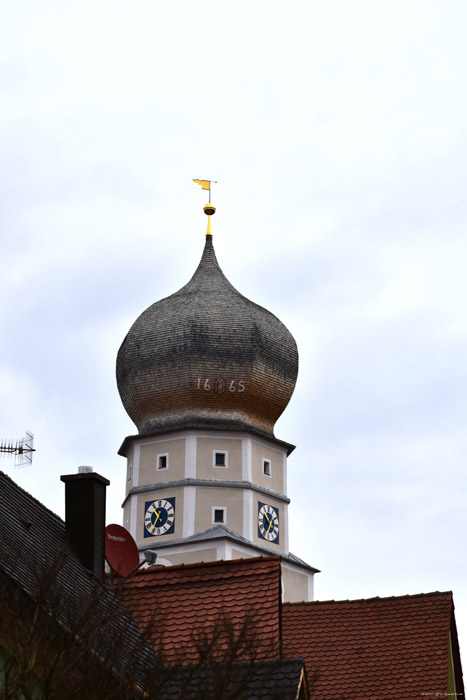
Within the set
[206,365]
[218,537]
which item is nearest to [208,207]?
[206,365]

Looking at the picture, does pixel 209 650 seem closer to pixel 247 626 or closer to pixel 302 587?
pixel 247 626

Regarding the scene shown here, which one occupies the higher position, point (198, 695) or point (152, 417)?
point (152, 417)

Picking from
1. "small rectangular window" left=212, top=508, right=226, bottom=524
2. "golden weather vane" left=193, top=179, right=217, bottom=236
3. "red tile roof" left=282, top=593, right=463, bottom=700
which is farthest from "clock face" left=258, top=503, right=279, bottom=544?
"red tile roof" left=282, top=593, right=463, bottom=700

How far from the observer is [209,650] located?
13.1 m

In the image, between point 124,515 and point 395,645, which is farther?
point 124,515

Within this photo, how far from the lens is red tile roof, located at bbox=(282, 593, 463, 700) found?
20156mm

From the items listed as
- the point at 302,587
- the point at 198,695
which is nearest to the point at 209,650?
the point at 198,695

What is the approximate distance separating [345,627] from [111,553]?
3253mm

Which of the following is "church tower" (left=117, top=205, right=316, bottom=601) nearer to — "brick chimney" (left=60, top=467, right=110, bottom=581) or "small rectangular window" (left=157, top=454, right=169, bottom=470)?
"small rectangular window" (left=157, top=454, right=169, bottom=470)

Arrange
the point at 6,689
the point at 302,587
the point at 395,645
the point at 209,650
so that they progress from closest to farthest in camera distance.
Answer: the point at 6,689 < the point at 209,650 < the point at 395,645 < the point at 302,587

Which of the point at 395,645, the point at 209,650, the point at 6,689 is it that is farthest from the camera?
the point at 395,645

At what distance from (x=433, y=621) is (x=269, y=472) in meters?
36.8

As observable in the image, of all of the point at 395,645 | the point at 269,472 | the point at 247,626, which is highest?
the point at 269,472

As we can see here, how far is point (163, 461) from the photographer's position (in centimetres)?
5756
